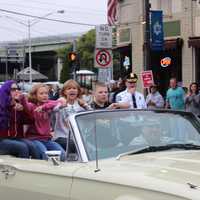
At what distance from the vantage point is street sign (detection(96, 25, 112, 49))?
54.2 feet

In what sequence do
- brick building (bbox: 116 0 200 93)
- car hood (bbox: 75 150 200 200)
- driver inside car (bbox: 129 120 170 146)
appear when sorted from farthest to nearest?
brick building (bbox: 116 0 200 93) → driver inside car (bbox: 129 120 170 146) → car hood (bbox: 75 150 200 200)

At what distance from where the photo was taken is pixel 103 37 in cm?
1669

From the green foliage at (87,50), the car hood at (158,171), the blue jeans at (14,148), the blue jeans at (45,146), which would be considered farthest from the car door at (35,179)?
the green foliage at (87,50)

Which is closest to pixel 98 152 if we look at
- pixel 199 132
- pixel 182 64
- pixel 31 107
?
pixel 199 132

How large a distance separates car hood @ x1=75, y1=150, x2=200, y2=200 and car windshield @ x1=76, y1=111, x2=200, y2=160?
21 cm

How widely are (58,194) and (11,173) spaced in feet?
2.45

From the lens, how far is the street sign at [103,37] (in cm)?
1652

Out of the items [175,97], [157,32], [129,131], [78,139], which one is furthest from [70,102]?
[157,32]

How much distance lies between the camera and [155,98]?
17844 millimetres

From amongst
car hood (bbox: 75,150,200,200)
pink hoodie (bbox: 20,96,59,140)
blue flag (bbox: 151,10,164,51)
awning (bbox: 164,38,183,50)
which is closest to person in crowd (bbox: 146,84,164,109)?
blue flag (bbox: 151,10,164,51)

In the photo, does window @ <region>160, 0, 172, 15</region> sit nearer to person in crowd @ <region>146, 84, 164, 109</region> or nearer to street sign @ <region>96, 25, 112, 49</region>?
person in crowd @ <region>146, 84, 164, 109</region>

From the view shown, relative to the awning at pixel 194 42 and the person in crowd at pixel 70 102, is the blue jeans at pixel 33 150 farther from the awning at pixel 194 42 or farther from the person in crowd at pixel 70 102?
the awning at pixel 194 42

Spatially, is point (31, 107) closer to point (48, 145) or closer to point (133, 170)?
point (48, 145)

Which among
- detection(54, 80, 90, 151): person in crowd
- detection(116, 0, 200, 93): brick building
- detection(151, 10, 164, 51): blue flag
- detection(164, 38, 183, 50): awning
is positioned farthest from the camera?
detection(164, 38, 183, 50): awning
